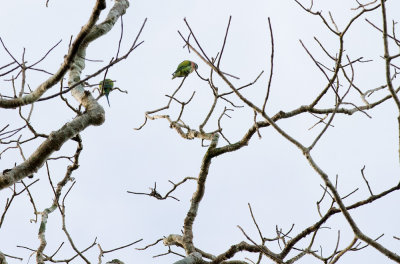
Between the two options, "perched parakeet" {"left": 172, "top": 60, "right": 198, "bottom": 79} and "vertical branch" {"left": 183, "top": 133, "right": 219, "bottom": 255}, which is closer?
"vertical branch" {"left": 183, "top": 133, "right": 219, "bottom": 255}

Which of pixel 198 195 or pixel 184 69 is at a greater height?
pixel 184 69

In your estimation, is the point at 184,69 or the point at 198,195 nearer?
the point at 198,195

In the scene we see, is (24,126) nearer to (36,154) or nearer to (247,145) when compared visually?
(36,154)

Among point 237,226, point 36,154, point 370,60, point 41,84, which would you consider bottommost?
point 237,226

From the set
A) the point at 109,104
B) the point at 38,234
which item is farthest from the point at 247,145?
the point at 109,104

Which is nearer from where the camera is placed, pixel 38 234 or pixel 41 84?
pixel 41 84

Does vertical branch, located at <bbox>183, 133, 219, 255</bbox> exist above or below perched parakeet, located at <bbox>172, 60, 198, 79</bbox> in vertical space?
below

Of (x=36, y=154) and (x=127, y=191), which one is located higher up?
(x=127, y=191)

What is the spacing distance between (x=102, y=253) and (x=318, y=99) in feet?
7.59

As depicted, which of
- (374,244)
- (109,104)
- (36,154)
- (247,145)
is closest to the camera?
(374,244)

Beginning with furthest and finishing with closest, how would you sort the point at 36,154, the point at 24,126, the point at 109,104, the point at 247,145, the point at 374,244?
1. the point at 109,104
2. the point at 247,145
3. the point at 24,126
4. the point at 36,154
5. the point at 374,244

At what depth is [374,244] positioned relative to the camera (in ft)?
8.17

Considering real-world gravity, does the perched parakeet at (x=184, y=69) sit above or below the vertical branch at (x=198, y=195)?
above

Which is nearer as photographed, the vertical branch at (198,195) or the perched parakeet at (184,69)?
the vertical branch at (198,195)
